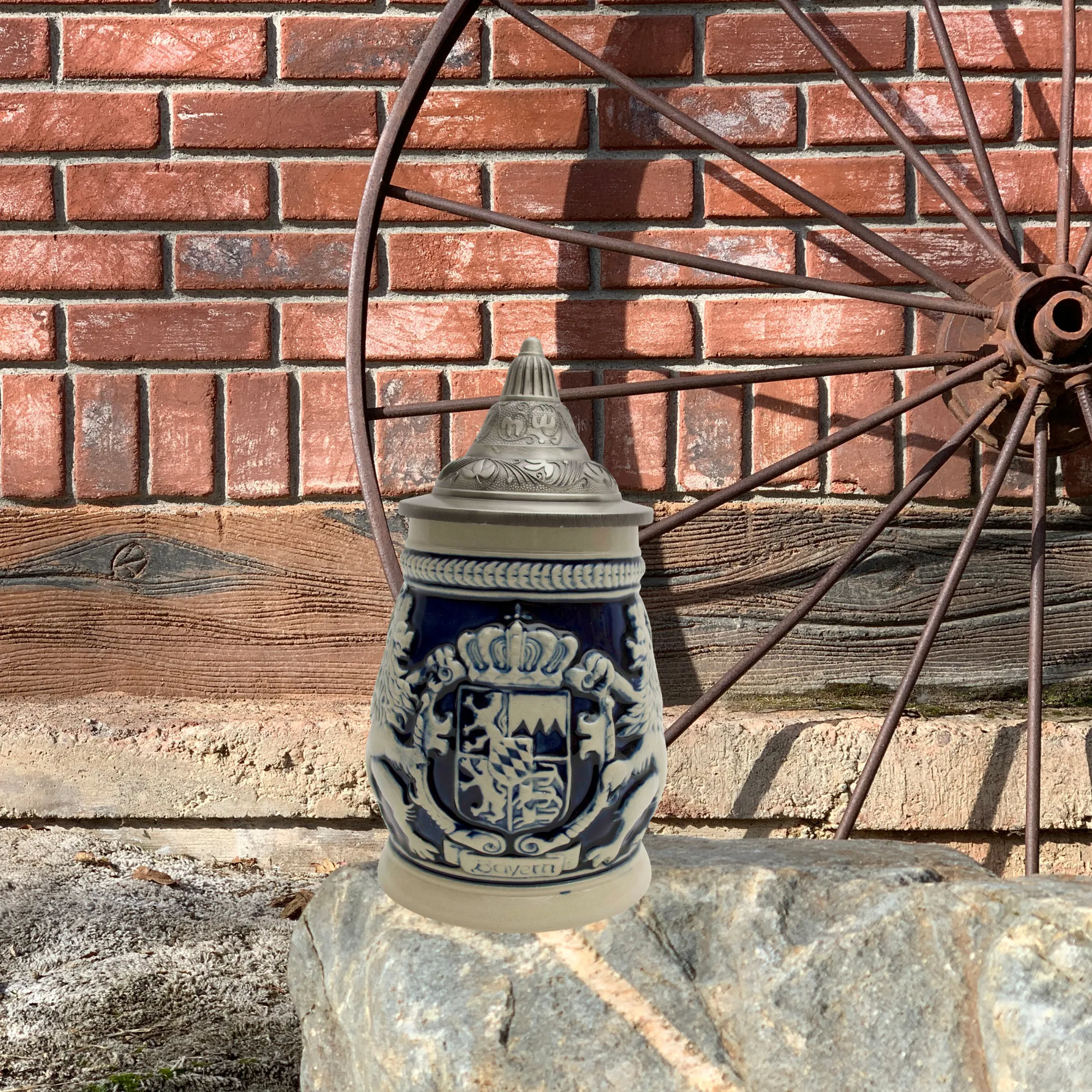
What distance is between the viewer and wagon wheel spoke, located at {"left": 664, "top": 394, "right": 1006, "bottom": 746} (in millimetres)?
1339

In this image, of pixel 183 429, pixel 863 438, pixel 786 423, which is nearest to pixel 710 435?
pixel 786 423

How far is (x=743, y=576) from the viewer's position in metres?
1.52

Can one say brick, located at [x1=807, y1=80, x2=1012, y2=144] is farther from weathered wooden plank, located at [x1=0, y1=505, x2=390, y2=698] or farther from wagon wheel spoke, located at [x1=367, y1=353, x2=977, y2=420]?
weathered wooden plank, located at [x1=0, y1=505, x2=390, y2=698]

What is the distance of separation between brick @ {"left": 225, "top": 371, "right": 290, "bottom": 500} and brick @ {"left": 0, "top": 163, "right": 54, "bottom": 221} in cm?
37

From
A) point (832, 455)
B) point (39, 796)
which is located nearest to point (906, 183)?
point (832, 455)

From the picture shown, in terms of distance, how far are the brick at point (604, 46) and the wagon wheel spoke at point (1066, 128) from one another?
19.2 inches

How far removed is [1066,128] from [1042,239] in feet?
0.60

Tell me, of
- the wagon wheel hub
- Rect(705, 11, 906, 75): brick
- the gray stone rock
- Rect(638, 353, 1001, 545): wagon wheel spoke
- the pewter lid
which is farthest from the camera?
Rect(705, 11, 906, 75): brick

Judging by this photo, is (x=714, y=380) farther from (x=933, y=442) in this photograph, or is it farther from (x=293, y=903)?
(x=293, y=903)

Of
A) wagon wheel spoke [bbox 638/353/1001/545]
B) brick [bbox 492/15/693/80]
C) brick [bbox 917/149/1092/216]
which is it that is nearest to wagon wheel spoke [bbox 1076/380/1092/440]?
wagon wheel spoke [bbox 638/353/1001/545]

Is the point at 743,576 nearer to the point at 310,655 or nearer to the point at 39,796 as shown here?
the point at 310,655

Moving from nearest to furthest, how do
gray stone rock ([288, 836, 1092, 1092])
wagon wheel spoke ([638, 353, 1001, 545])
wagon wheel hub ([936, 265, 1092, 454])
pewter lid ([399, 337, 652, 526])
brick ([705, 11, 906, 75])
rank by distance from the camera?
pewter lid ([399, 337, 652, 526])
gray stone rock ([288, 836, 1092, 1092])
wagon wheel hub ([936, 265, 1092, 454])
wagon wheel spoke ([638, 353, 1001, 545])
brick ([705, 11, 906, 75])

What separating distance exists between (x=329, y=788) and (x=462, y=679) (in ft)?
2.63

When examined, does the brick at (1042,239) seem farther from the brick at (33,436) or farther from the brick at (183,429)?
the brick at (33,436)
